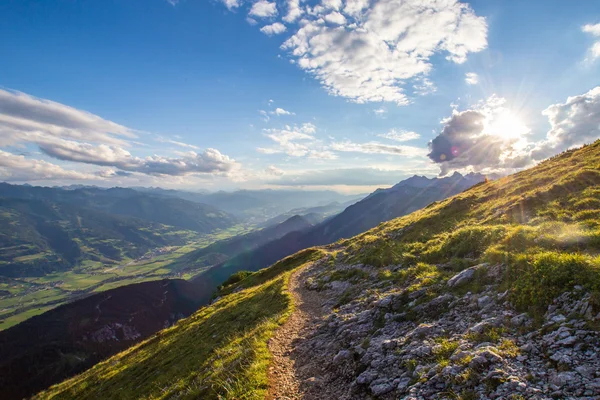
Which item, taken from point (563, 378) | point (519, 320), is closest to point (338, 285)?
point (519, 320)

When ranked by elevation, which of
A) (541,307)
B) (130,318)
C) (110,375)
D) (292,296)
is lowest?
(130,318)

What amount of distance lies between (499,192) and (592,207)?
16.6 metres

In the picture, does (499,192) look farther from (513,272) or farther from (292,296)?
(292,296)

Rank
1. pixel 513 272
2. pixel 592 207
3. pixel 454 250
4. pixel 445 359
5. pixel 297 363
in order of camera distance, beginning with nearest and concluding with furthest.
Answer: pixel 445 359 < pixel 513 272 < pixel 297 363 < pixel 592 207 < pixel 454 250

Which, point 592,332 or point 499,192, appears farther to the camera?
point 499,192

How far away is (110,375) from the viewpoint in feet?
99.8

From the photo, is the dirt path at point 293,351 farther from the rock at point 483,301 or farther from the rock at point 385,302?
the rock at point 483,301

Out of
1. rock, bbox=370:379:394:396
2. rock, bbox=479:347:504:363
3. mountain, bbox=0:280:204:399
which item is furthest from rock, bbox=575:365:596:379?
mountain, bbox=0:280:204:399

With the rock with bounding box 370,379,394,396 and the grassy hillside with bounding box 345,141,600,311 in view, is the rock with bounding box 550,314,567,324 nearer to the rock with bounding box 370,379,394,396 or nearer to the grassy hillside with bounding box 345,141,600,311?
the grassy hillside with bounding box 345,141,600,311

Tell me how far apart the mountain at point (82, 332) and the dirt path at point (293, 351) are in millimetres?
97058

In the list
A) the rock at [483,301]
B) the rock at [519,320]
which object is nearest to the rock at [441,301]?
the rock at [483,301]

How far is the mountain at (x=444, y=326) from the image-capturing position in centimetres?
807

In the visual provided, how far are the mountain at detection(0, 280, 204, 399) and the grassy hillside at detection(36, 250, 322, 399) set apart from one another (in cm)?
7947

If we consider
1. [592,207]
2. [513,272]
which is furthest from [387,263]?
[592,207]
